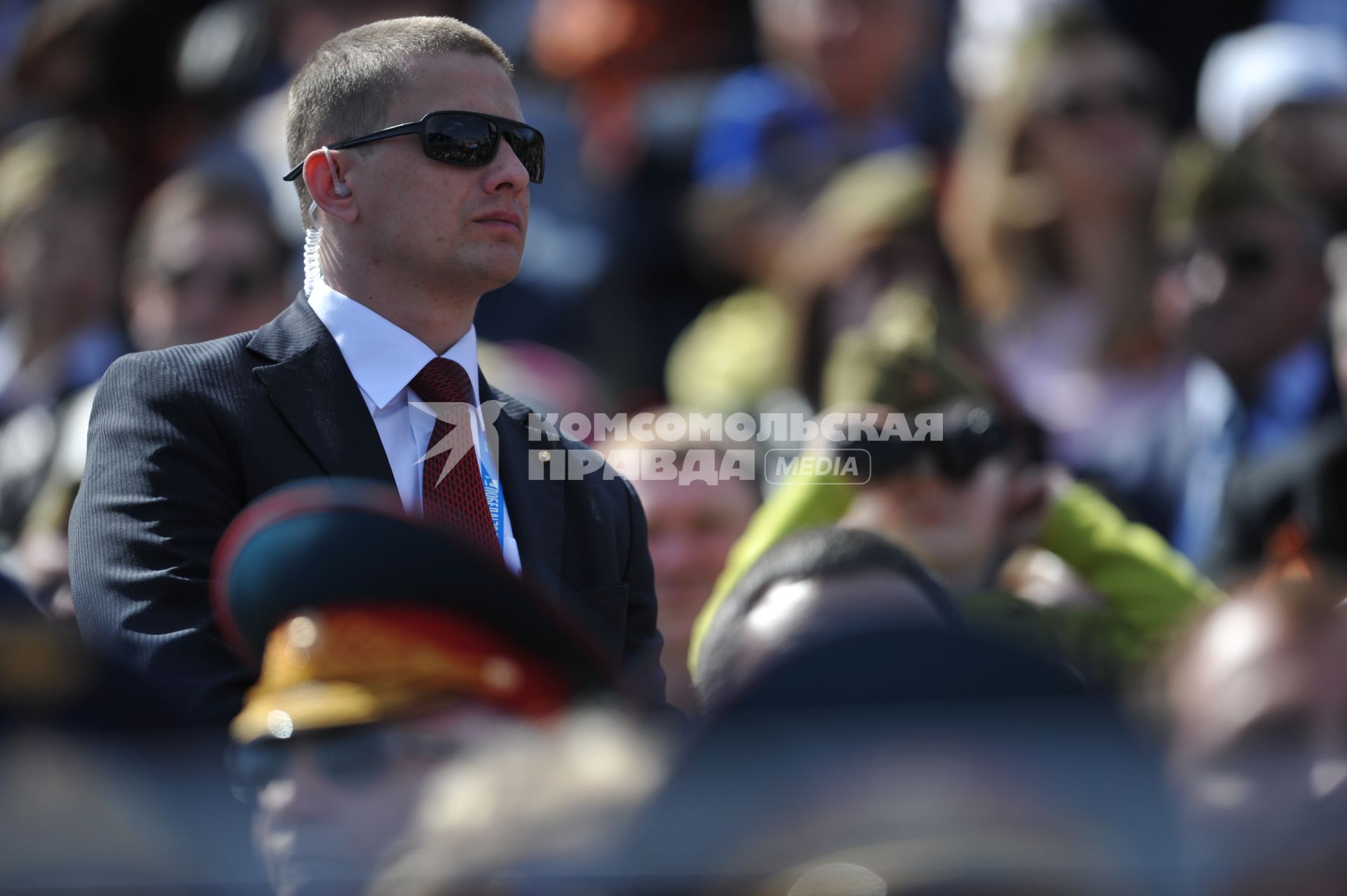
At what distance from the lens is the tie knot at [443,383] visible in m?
2.50

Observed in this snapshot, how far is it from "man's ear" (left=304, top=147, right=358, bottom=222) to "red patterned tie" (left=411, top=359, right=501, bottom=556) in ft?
0.85

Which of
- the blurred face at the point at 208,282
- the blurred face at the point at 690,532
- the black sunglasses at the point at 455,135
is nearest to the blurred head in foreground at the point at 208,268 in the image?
the blurred face at the point at 208,282

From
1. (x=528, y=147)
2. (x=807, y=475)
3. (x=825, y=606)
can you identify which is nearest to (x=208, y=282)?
(x=807, y=475)

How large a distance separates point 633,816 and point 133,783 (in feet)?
1.37

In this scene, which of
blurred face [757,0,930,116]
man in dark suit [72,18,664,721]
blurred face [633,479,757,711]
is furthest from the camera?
blurred face [757,0,930,116]

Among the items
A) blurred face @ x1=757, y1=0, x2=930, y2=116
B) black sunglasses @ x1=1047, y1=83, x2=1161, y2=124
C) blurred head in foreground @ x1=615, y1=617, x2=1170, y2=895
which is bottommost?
blurred head in foreground @ x1=615, y1=617, x2=1170, y2=895

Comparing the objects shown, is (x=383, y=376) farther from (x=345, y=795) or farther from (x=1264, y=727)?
(x=1264, y=727)

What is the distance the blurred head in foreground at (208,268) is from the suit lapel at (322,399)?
2281 mm

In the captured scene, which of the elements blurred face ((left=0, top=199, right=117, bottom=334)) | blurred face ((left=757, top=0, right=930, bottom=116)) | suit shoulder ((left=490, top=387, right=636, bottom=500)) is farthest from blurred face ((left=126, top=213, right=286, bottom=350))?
suit shoulder ((left=490, top=387, right=636, bottom=500))

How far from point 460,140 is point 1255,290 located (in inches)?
100

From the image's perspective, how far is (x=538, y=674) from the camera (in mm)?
1656

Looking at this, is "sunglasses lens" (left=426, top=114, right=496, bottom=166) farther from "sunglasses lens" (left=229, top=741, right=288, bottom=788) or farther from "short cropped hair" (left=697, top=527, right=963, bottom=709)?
"sunglasses lens" (left=229, top=741, right=288, bottom=788)

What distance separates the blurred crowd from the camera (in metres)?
1.38

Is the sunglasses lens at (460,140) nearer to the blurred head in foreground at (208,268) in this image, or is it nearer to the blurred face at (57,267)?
the blurred head in foreground at (208,268)
